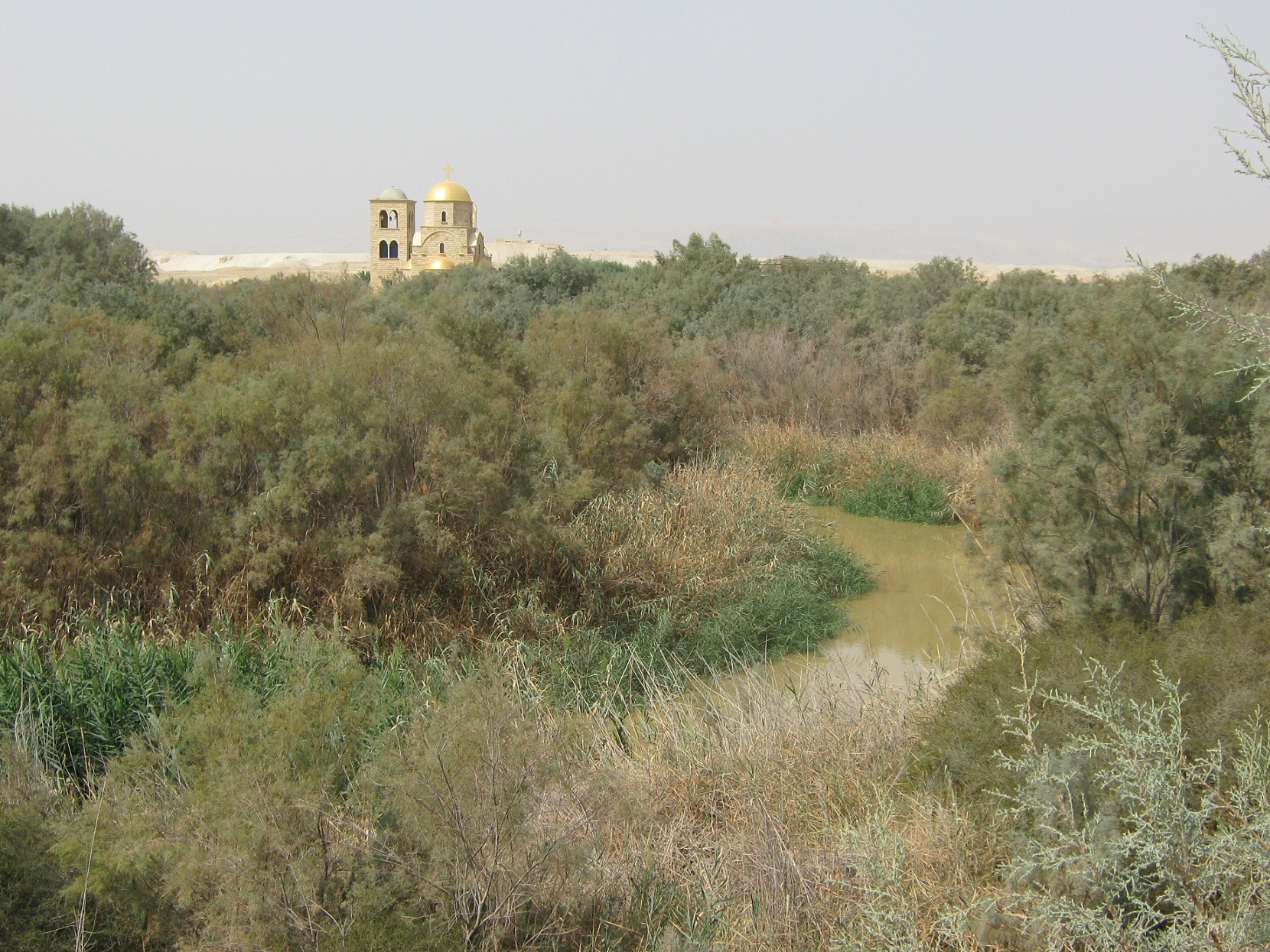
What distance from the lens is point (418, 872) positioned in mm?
3504

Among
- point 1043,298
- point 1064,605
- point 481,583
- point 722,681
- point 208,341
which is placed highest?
point 1043,298

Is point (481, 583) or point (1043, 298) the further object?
point (1043, 298)

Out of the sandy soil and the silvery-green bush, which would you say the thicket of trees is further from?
the sandy soil

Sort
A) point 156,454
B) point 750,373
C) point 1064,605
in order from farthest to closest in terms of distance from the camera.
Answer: point 750,373
point 156,454
point 1064,605

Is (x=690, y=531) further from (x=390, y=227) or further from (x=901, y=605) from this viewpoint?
(x=390, y=227)

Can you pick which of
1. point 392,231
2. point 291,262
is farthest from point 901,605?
point 291,262

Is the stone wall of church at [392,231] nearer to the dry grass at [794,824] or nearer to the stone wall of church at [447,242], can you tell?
the stone wall of church at [447,242]

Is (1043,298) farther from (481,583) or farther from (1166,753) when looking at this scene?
(1166,753)

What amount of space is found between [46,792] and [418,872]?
1.88 metres

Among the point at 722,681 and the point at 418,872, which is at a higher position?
the point at 418,872

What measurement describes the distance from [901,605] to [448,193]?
48303 mm

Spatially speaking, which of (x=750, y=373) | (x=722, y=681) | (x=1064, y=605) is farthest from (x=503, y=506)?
(x=750, y=373)

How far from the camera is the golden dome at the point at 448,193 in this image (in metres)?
55.7

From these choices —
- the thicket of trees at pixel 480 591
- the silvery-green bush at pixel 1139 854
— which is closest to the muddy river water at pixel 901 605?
the thicket of trees at pixel 480 591
